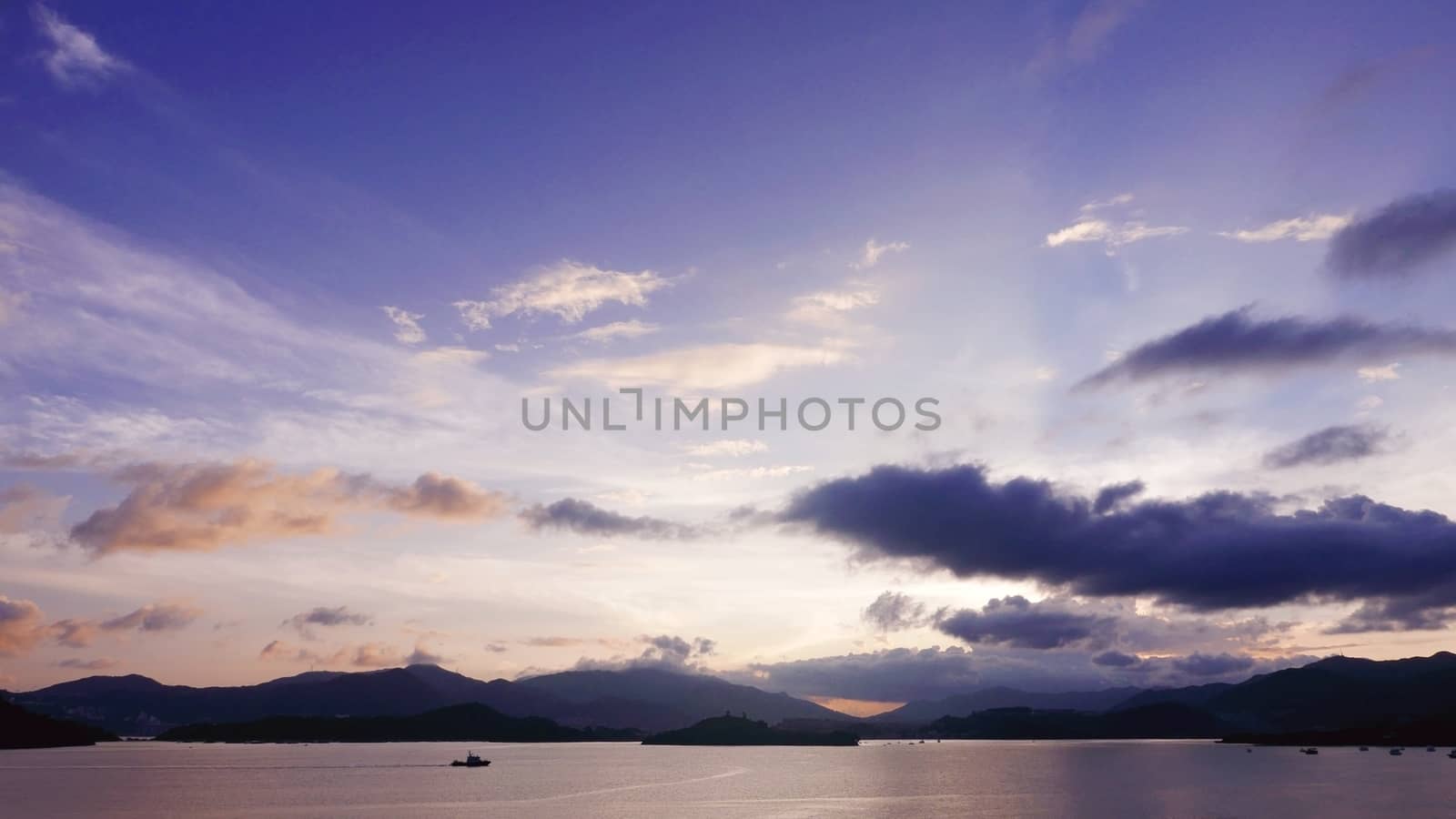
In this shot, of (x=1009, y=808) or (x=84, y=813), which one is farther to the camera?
(x=1009, y=808)

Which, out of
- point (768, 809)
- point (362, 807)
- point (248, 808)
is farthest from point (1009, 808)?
point (248, 808)

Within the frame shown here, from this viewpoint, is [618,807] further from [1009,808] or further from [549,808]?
[1009,808]

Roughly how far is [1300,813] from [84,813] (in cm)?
21433

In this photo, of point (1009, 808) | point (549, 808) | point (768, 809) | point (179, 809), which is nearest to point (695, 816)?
point (768, 809)

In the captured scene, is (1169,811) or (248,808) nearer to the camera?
(1169,811)

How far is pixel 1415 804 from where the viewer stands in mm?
191875

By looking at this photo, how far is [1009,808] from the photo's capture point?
195 m

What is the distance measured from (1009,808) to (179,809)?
520 ft

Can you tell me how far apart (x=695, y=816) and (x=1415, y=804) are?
13707 cm

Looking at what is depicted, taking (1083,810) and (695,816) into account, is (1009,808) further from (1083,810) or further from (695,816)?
(695,816)

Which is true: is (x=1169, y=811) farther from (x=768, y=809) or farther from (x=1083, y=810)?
(x=768, y=809)

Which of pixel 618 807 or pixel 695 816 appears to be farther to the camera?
pixel 618 807

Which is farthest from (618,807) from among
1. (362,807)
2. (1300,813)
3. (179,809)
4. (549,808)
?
(1300,813)

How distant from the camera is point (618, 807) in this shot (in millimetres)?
194500
